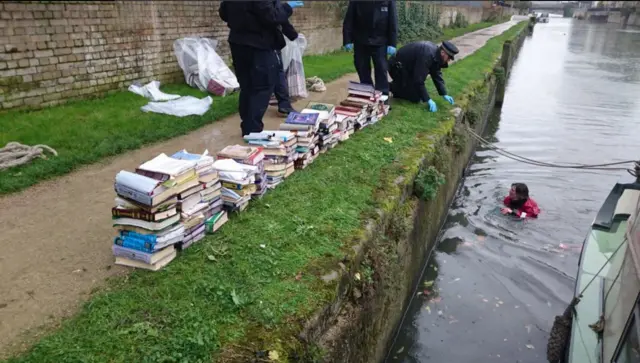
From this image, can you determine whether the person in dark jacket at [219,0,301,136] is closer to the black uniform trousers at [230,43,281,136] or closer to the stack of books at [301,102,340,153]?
the black uniform trousers at [230,43,281,136]

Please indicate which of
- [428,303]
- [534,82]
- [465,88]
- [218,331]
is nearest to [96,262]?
[218,331]

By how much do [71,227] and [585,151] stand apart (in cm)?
1004

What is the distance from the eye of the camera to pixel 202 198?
3324 millimetres

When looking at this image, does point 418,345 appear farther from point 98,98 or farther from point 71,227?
point 98,98

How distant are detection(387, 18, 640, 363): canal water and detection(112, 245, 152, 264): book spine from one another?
233cm

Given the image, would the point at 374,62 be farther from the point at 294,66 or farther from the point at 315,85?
the point at 315,85

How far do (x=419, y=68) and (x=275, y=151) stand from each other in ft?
12.6

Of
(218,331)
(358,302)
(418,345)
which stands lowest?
(418,345)

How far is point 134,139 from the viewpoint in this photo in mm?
5328

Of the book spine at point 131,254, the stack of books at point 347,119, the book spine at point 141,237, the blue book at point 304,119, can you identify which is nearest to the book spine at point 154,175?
the book spine at point 141,237

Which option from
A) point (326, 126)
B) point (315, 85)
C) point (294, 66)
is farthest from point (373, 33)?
point (326, 126)

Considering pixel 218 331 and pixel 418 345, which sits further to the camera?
pixel 418 345

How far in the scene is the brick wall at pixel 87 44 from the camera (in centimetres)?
590

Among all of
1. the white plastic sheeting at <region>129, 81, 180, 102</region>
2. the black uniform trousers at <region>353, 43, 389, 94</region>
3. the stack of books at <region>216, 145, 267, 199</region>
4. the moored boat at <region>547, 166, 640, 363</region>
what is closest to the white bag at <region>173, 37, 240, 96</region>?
the white plastic sheeting at <region>129, 81, 180, 102</region>
